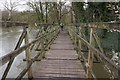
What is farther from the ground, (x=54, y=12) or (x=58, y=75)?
(x=54, y=12)

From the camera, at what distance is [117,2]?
11539mm

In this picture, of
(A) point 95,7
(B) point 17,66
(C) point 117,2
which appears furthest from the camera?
(A) point 95,7

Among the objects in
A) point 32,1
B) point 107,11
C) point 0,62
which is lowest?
point 0,62

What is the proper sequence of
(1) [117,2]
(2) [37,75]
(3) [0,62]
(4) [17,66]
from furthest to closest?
(1) [117,2] → (4) [17,66] → (2) [37,75] → (3) [0,62]

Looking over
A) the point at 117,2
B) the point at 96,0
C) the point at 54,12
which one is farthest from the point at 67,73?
the point at 54,12

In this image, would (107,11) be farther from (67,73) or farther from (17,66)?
(67,73)

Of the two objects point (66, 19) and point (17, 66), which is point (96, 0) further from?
point (66, 19)

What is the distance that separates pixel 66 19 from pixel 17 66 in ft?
100

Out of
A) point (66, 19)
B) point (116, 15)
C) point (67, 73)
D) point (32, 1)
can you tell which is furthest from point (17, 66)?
point (66, 19)

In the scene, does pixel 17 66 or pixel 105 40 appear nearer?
pixel 17 66

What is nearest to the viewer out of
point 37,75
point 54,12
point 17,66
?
point 37,75

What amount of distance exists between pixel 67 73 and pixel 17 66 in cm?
659

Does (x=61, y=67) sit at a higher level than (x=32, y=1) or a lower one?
lower

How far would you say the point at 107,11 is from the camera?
13.9 m
